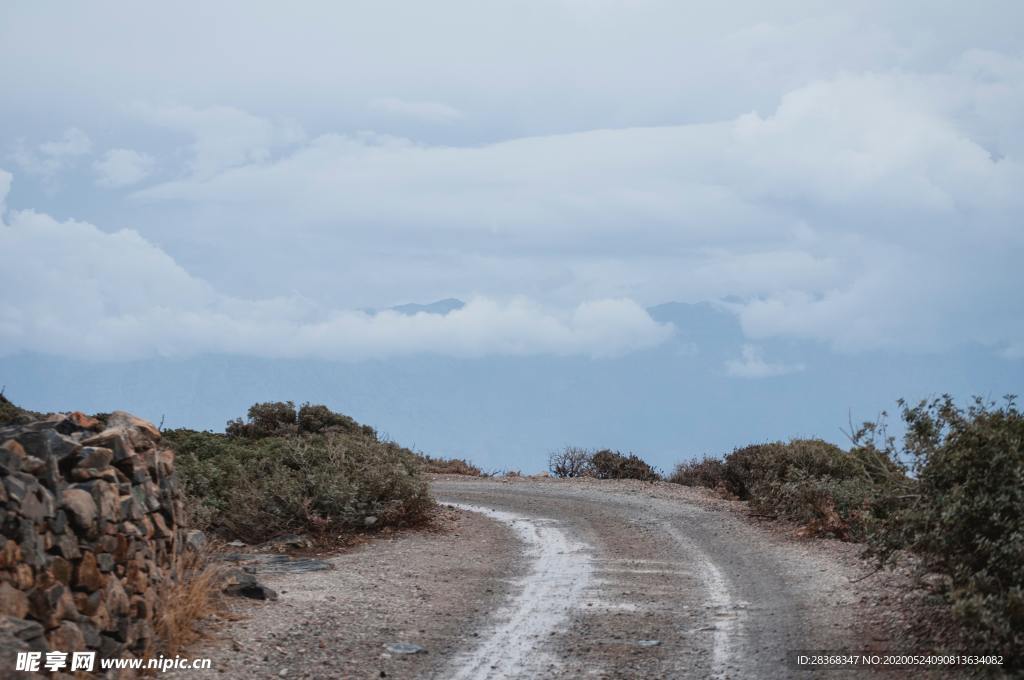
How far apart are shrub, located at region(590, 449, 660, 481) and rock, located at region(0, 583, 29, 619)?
23996 millimetres

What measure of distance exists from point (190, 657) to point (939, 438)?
7200 mm

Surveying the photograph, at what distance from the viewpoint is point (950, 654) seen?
A: 8578mm

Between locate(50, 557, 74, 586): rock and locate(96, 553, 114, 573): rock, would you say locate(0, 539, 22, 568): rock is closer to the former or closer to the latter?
locate(50, 557, 74, 586): rock

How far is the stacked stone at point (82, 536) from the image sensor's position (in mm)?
7352

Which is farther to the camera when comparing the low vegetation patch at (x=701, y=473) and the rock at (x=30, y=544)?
the low vegetation patch at (x=701, y=473)

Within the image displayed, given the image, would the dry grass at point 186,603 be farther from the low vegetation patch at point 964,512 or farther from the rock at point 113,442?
the low vegetation patch at point 964,512

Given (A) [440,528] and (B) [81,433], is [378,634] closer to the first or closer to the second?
(B) [81,433]

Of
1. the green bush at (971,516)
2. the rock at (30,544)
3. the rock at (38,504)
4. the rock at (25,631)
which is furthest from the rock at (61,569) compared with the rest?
the green bush at (971,516)

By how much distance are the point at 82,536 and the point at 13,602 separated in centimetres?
102

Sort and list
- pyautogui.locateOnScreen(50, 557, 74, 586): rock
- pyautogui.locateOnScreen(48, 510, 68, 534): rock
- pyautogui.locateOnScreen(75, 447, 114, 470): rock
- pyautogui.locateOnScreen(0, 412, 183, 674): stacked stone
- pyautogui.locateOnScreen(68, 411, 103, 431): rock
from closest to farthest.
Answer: pyautogui.locateOnScreen(0, 412, 183, 674): stacked stone → pyautogui.locateOnScreen(50, 557, 74, 586): rock → pyautogui.locateOnScreen(48, 510, 68, 534): rock → pyautogui.locateOnScreen(75, 447, 114, 470): rock → pyautogui.locateOnScreen(68, 411, 103, 431): rock

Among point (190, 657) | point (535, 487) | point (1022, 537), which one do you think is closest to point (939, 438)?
point (1022, 537)

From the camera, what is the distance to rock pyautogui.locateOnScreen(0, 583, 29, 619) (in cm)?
708

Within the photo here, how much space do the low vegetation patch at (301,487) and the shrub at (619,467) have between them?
1066cm

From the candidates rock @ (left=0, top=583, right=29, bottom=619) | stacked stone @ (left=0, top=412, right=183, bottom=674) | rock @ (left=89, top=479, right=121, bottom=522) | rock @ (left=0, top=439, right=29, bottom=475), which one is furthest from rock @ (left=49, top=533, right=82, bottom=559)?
rock @ (left=0, top=439, right=29, bottom=475)
